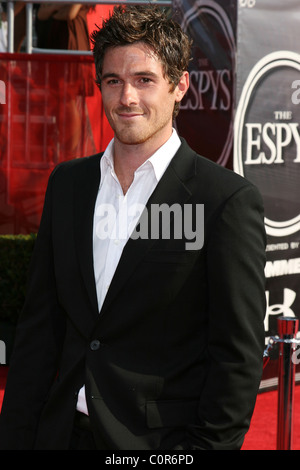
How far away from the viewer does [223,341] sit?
2240 millimetres

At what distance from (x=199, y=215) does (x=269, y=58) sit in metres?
3.49

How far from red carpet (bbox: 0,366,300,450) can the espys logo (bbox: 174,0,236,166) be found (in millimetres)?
1662

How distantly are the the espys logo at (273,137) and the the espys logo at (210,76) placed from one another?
0.37ft

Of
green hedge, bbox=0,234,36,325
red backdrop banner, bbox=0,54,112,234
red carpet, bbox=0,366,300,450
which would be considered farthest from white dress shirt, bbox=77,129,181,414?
red backdrop banner, bbox=0,54,112,234

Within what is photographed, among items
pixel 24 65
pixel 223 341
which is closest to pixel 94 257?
pixel 223 341

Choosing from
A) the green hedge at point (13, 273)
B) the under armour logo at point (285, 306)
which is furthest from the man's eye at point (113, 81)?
the green hedge at point (13, 273)

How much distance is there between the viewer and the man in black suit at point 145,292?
2.26 metres

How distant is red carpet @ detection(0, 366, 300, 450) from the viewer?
497 centimetres

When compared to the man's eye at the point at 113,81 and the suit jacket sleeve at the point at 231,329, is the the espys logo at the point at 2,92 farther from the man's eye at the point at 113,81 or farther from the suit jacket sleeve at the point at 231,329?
the suit jacket sleeve at the point at 231,329

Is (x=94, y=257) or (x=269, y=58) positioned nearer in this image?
(x=94, y=257)

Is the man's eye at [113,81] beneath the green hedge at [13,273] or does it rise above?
above

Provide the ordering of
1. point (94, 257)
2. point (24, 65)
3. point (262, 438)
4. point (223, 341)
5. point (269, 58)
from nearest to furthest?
point (223, 341) → point (94, 257) → point (262, 438) → point (269, 58) → point (24, 65)

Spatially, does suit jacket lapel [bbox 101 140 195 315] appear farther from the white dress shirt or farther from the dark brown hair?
the dark brown hair

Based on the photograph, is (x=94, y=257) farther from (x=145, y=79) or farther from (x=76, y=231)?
(x=145, y=79)
